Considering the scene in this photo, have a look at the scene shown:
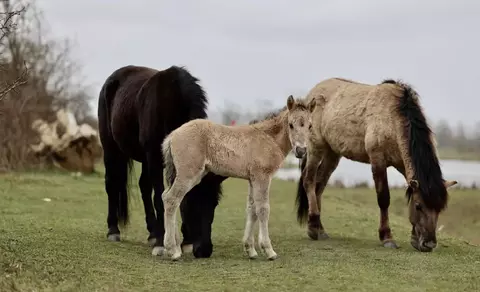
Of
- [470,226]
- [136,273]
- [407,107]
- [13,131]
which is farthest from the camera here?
[13,131]

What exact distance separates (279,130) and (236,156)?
62 centimetres

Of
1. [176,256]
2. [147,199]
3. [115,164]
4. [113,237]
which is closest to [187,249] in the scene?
[176,256]

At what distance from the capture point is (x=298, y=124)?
23.0ft

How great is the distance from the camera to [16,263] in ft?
19.8

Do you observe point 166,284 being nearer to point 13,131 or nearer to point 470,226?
point 470,226

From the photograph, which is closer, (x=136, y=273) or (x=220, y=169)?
(x=136, y=273)

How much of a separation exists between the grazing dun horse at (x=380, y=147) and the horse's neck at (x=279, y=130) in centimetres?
171

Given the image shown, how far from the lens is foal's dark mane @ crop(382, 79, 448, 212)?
312 inches

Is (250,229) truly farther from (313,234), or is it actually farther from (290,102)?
(313,234)

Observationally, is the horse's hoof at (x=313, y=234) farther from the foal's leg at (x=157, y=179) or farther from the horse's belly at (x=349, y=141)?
the foal's leg at (x=157, y=179)

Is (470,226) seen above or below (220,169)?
below

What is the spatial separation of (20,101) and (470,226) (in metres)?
13.8

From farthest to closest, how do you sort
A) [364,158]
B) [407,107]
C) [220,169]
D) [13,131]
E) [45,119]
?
[45,119], [13,131], [364,158], [407,107], [220,169]

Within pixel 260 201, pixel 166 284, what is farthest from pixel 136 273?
pixel 260 201
